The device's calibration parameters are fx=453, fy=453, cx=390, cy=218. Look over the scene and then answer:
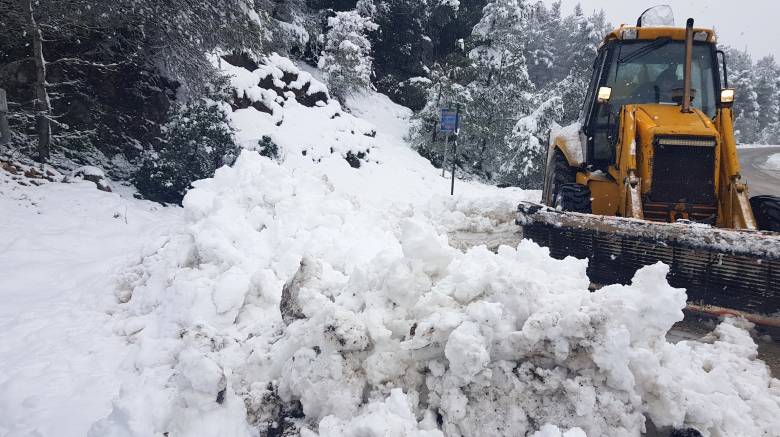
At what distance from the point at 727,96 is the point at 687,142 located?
1210mm

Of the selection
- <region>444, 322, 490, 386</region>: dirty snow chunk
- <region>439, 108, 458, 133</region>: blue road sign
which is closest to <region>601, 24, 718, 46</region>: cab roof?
<region>439, 108, 458, 133</region>: blue road sign

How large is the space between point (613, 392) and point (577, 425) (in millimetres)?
239

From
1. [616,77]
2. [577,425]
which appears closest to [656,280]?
[577,425]

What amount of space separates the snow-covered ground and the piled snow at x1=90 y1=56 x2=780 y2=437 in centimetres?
1

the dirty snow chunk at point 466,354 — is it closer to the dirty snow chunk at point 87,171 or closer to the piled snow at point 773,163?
the dirty snow chunk at point 87,171

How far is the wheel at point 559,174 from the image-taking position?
6.01 m

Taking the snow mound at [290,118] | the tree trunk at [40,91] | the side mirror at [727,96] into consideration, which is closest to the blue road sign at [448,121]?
the snow mound at [290,118]

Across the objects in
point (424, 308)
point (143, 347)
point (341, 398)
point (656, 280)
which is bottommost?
point (143, 347)

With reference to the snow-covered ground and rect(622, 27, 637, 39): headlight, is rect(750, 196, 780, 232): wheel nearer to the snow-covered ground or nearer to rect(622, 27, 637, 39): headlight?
the snow-covered ground

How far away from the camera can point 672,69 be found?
5.56 metres

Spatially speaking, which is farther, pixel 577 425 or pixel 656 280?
pixel 656 280

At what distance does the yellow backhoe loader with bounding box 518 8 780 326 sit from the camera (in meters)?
3.62

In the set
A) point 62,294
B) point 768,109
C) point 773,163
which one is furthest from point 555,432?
point 768,109

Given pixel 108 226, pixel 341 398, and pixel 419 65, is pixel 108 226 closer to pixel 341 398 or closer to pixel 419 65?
pixel 341 398
